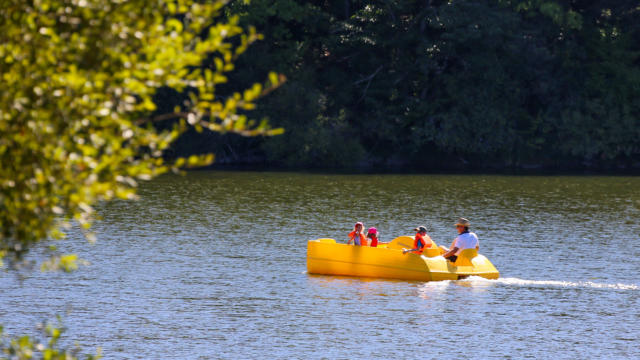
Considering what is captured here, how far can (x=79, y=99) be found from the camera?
764 centimetres

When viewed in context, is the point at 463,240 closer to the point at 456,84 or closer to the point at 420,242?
the point at 420,242

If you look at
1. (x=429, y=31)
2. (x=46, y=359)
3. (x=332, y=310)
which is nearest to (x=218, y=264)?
(x=332, y=310)

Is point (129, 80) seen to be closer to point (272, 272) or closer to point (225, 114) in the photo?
point (225, 114)

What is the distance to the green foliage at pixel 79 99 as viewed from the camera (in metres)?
7.58

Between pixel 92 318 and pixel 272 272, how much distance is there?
6.65m

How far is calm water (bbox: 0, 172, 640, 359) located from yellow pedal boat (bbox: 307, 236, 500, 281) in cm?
29

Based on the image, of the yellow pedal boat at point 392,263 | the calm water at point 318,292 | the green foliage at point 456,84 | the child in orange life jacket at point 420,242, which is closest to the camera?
the calm water at point 318,292

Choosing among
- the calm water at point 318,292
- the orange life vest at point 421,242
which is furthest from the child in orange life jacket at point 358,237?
the orange life vest at point 421,242

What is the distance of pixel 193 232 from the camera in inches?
1366

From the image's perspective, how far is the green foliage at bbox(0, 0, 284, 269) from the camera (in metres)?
7.58

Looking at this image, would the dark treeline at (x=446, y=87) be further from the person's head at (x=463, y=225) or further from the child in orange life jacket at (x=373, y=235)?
the person's head at (x=463, y=225)

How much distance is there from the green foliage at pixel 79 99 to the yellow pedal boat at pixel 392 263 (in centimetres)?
1729

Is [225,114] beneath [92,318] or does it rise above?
above

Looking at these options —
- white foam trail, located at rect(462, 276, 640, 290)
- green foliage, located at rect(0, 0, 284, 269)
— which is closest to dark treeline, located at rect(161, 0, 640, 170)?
white foam trail, located at rect(462, 276, 640, 290)
